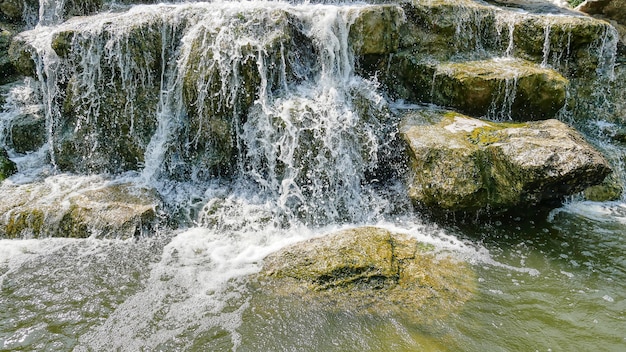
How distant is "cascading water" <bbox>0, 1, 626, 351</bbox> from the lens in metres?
5.10

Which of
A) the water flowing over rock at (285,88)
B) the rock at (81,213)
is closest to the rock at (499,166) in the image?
the water flowing over rock at (285,88)

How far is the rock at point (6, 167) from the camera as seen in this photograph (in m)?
8.80

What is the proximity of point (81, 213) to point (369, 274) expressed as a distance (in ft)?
18.0

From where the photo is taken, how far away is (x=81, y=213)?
7.36 m

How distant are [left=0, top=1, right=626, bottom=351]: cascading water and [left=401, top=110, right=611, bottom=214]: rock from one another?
2.04ft

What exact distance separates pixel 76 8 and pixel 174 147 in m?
6.62

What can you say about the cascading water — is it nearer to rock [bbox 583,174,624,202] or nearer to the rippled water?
the rippled water

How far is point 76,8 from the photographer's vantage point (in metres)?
11.8

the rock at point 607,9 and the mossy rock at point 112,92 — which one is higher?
the rock at point 607,9

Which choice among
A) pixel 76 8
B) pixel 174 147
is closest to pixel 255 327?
pixel 174 147

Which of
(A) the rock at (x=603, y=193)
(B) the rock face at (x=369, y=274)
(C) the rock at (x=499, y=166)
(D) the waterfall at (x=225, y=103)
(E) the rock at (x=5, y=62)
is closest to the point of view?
(B) the rock face at (x=369, y=274)

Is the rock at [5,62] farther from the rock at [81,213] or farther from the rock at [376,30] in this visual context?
the rock at [376,30]

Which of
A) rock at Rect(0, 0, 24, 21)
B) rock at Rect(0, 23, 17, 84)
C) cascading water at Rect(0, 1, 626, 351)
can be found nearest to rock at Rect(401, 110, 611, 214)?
cascading water at Rect(0, 1, 626, 351)

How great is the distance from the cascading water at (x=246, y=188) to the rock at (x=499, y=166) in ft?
2.04
